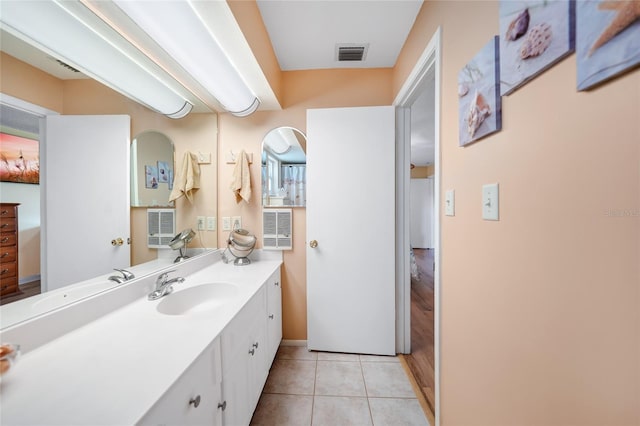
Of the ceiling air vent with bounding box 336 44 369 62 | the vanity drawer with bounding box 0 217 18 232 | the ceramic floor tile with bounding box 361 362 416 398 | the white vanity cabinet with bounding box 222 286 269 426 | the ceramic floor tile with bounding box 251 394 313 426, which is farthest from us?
the ceiling air vent with bounding box 336 44 369 62

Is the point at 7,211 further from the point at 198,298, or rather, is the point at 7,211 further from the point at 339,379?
the point at 339,379

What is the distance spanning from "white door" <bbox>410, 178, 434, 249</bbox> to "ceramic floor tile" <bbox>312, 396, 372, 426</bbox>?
5374mm

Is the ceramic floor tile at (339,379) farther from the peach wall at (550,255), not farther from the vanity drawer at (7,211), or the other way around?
the vanity drawer at (7,211)

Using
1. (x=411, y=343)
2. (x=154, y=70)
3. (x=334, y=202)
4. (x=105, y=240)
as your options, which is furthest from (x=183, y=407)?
(x=411, y=343)

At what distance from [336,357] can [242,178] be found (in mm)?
1684

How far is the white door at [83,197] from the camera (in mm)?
767

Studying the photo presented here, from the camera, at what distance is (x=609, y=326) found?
44 centimetres

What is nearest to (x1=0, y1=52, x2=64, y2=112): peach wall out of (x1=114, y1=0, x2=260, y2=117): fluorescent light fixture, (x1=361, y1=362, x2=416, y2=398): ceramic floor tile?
(x1=114, y1=0, x2=260, y2=117): fluorescent light fixture

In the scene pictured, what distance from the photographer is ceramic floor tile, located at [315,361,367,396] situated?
4.77 feet

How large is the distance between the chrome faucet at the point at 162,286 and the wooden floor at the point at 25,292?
0.40m

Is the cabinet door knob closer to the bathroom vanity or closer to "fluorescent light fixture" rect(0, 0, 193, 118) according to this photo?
the bathroom vanity

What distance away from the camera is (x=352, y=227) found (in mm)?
1779

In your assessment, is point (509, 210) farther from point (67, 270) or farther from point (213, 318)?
point (67, 270)

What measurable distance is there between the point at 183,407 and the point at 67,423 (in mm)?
269
